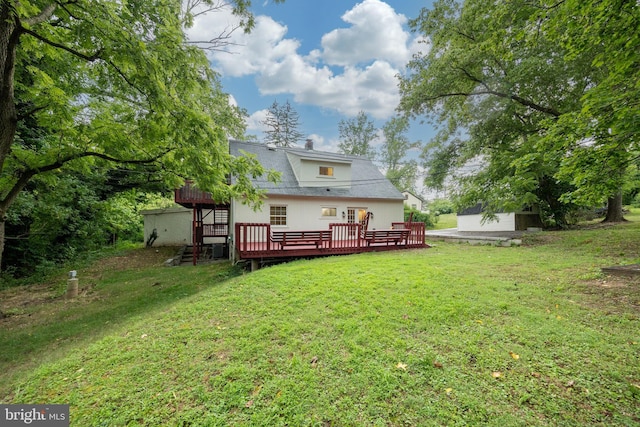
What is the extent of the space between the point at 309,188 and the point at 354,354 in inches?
424

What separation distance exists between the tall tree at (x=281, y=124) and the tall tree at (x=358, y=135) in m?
5.98

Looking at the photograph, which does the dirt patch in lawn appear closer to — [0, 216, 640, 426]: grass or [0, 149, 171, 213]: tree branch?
[0, 216, 640, 426]: grass

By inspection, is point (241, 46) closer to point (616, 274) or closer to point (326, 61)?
point (616, 274)

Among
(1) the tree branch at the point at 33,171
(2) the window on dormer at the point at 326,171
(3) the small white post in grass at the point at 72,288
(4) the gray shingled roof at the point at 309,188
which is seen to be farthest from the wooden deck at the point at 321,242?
(3) the small white post in grass at the point at 72,288

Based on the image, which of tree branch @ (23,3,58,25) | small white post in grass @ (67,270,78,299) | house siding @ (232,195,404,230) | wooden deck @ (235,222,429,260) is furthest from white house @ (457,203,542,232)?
small white post in grass @ (67,270,78,299)

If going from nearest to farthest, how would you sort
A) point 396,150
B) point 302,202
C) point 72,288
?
1. point 72,288
2. point 302,202
3. point 396,150

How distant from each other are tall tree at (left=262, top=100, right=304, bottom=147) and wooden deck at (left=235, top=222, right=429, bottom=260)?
18.9 metres

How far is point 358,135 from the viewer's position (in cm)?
2897

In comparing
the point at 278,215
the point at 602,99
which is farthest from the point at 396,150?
the point at 602,99

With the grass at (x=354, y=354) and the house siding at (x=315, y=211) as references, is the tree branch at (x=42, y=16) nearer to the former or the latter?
the grass at (x=354, y=354)

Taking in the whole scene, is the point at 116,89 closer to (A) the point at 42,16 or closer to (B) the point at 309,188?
(A) the point at 42,16

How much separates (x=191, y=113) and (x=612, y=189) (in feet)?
25.8

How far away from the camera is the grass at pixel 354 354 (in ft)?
7.00

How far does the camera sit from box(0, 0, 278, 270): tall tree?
3352 millimetres
